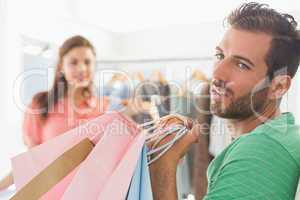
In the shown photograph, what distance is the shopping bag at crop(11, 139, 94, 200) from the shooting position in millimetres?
505

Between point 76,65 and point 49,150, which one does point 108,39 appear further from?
point 49,150

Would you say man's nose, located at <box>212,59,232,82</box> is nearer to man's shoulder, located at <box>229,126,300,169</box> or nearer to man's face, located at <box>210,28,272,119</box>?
man's face, located at <box>210,28,272,119</box>

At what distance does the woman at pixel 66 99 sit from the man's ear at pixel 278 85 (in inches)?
30.3

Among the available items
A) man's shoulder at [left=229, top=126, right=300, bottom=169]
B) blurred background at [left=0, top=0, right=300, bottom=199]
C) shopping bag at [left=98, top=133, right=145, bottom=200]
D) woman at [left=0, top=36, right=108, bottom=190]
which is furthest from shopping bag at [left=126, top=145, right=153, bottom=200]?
blurred background at [left=0, top=0, right=300, bottom=199]

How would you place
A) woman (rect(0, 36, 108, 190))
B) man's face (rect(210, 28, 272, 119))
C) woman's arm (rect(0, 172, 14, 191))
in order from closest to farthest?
1. man's face (rect(210, 28, 272, 119))
2. woman's arm (rect(0, 172, 14, 191))
3. woman (rect(0, 36, 108, 190))

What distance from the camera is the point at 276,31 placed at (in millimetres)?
635

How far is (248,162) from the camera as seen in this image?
502 mm

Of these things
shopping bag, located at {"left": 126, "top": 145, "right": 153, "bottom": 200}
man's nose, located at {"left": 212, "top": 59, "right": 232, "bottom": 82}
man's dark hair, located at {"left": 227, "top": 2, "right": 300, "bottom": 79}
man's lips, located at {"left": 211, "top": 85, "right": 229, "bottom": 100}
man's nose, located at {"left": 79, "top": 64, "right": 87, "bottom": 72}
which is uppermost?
man's dark hair, located at {"left": 227, "top": 2, "right": 300, "bottom": 79}

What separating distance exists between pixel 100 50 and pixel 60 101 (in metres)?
0.76

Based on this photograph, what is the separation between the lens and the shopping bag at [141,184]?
1.63 feet

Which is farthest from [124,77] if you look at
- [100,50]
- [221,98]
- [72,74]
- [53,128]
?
[221,98]

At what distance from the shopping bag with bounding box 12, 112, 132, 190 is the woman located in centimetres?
70

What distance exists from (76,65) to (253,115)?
834 mm

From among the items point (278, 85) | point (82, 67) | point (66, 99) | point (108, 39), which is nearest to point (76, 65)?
point (82, 67)
